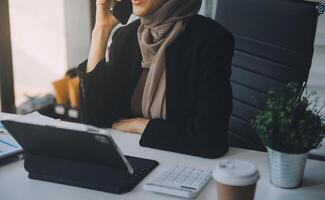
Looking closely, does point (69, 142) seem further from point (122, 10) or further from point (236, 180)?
point (122, 10)

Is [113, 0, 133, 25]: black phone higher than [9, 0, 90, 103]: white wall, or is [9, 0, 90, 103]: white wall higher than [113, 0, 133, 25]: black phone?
[113, 0, 133, 25]: black phone

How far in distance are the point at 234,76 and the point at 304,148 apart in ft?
2.38

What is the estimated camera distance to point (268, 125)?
111 centimetres

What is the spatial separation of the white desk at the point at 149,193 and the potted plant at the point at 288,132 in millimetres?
40

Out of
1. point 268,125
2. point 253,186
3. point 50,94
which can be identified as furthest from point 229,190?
point 50,94

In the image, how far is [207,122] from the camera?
1359 millimetres

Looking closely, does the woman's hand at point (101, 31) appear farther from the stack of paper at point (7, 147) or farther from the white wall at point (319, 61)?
the white wall at point (319, 61)

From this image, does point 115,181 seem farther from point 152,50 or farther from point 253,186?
point 152,50

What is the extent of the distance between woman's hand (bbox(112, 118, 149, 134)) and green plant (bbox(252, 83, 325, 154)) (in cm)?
45

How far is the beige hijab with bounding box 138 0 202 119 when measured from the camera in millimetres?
1450

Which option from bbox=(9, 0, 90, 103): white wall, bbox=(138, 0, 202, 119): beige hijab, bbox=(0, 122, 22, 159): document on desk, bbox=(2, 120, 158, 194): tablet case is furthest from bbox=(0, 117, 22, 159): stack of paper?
bbox=(9, 0, 90, 103): white wall

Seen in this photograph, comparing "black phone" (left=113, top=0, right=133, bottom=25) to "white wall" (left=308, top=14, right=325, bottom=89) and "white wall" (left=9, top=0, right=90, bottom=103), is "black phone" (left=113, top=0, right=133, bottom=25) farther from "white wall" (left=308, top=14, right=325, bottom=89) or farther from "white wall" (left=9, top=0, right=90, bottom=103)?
"white wall" (left=9, top=0, right=90, bottom=103)

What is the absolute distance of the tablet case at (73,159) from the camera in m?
1.08

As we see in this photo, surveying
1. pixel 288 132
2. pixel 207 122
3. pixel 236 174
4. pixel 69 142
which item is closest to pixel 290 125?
pixel 288 132
